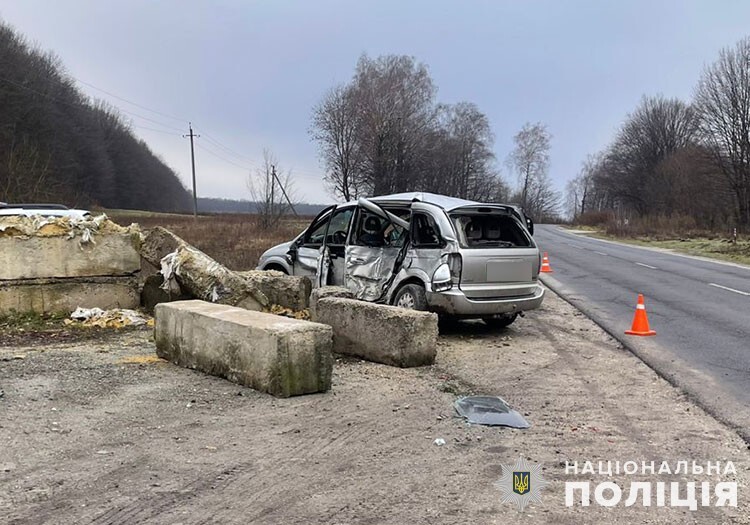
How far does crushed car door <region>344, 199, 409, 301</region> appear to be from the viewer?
8.82m

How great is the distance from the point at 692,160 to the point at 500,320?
2331 inches

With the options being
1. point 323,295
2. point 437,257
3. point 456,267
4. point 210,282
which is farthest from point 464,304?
point 210,282

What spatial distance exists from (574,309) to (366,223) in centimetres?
479

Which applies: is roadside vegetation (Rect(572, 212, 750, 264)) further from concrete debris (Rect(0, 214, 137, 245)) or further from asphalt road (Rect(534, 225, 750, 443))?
concrete debris (Rect(0, 214, 137, 245))

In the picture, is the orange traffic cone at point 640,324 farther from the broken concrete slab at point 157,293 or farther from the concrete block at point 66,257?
the concrete block at point 66,257

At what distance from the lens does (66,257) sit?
362 inches

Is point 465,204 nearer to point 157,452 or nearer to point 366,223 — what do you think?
point 366,223

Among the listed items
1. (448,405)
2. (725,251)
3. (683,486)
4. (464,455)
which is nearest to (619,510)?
(683,486)

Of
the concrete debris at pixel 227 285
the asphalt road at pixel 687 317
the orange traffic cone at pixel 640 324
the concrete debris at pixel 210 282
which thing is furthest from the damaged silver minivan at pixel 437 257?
the asphalt road at pixel 687 317

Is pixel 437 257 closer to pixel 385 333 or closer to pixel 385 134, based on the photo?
pixel 385 333

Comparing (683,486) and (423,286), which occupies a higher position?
(423,286)

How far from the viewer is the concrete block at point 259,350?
5.59m

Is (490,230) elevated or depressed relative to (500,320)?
elevated

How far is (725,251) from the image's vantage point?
98.6ft
